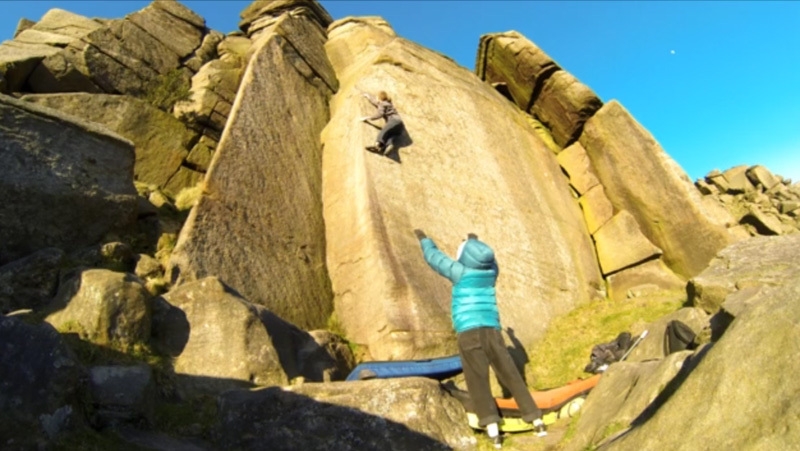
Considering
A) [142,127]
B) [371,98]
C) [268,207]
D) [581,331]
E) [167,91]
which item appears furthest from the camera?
[167,91]

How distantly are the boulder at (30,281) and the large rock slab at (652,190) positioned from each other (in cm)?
1272

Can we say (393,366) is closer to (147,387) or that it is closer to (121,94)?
(147,387)

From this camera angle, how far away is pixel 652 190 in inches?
638

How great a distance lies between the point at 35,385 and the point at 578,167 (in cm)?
1533

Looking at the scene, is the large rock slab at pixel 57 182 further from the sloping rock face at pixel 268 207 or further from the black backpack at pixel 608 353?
the black backpack at pixel 608 353

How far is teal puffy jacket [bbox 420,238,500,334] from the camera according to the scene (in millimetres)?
Result: 7480

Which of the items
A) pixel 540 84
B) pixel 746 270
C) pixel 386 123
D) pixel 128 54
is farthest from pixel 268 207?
pixel 540 84

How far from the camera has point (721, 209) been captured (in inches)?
637

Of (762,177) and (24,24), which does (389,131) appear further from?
(762,177)

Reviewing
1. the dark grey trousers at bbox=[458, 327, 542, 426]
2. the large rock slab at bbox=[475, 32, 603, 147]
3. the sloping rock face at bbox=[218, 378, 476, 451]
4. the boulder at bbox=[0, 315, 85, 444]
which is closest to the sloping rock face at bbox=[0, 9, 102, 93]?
the boulder at bbox=[0, 315, 85, 444]

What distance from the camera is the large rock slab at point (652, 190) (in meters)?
15.2

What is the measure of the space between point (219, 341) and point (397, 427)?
250 cm

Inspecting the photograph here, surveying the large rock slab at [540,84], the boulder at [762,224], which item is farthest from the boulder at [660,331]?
the boulder at [762,224]

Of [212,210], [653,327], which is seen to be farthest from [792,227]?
[212,210]
